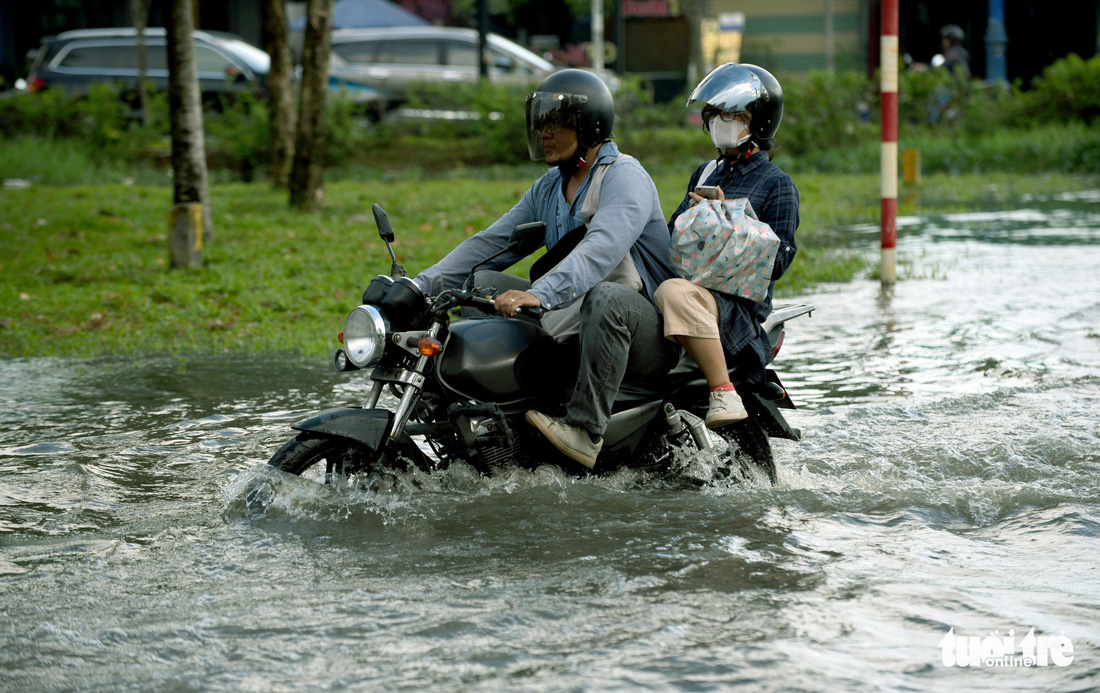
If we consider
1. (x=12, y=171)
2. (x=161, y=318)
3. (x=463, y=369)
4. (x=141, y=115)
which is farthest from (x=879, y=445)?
(x=141, y=115)

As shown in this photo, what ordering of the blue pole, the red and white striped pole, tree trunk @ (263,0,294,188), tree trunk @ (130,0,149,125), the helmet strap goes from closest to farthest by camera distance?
the helmet strap
the red and white striped pole
tree trunk @ (263,0,294,188)
tree trunk @ (130,0,149,125)
the blue pole

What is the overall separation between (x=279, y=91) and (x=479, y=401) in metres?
12.8

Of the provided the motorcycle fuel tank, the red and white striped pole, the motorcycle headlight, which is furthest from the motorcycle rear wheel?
the red and white striped pole

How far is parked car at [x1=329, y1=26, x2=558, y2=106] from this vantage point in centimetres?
2380

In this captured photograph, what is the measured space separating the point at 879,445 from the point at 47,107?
1665cm

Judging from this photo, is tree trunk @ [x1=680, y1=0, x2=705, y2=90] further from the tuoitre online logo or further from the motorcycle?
the tuoitre online logo

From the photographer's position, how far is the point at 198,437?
586 centimetres

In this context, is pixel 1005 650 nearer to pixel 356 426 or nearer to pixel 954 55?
pixel 356 426

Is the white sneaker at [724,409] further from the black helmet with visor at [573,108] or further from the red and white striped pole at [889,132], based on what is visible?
the red and white striped pole at [889,132]

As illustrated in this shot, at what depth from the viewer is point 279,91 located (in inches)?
644

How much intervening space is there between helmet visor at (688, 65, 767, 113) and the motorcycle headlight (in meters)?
1.43

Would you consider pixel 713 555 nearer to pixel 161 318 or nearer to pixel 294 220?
pixel 161 318

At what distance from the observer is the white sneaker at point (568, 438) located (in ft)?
14.6

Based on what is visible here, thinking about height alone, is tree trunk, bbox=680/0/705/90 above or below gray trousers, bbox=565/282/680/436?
above
